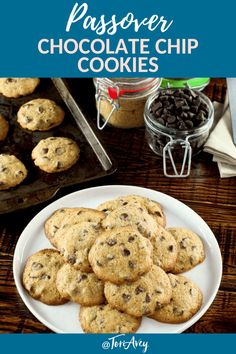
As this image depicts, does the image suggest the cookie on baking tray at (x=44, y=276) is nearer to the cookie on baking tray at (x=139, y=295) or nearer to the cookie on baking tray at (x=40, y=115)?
the cookie on baking tray at (x=139, y=295)

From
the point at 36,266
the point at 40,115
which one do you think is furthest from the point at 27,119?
the point at 36,266

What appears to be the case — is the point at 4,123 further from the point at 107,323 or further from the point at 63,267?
the point at 107,323

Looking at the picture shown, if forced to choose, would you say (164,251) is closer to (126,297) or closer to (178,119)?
(126,297)

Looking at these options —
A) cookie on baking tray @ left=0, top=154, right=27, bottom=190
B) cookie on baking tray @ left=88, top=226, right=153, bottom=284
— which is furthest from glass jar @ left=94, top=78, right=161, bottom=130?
cookie on baking tray @ left=88, top=226, right=153, bottom=284

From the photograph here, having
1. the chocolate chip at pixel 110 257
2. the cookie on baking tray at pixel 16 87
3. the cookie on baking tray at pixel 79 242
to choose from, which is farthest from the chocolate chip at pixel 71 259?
the cookie on baking tray at pixel 16 87

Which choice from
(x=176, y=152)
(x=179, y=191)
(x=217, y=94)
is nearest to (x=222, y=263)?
(x=179, y=191)
